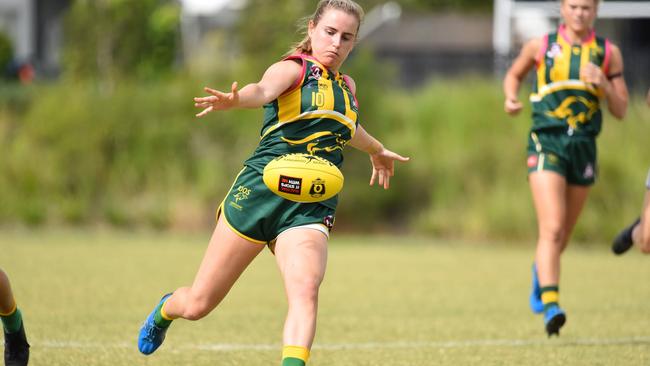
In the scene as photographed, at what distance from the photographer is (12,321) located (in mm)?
5734

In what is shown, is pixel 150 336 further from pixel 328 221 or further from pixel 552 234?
pixel 552 234

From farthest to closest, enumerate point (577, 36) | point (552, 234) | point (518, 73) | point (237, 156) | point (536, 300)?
point (237, 156)
point (518, 73)
point (536, 300)
point (577, 36)
point (552, 234)

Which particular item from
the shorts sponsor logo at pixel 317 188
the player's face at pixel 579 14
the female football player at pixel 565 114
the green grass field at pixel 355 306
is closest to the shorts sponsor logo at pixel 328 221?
the shorts sponsor logo at pixel 317 188

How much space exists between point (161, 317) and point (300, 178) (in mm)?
1263

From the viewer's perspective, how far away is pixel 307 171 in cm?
518

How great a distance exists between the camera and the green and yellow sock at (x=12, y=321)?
18.7ft

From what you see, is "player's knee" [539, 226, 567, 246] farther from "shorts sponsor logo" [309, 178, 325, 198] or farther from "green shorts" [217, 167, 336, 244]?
"shorts sponsor logo" [309, 178, 325, 198]

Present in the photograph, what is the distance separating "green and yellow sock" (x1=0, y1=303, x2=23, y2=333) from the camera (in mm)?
5711

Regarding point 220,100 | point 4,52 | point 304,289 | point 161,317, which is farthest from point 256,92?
point 4,52

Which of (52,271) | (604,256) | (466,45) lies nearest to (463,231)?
(604,256)

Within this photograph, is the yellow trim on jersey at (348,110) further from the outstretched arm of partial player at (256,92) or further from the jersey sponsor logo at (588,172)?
the jersey sponsor logo at (588,172)

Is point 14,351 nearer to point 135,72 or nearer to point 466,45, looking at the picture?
point 135,72

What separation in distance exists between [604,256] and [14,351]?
10.5m

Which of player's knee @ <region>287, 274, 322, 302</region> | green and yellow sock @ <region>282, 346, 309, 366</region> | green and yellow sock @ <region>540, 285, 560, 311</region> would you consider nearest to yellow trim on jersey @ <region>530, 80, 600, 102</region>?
green and yellow sock @ <region>540, 285, 560, 311</region>
